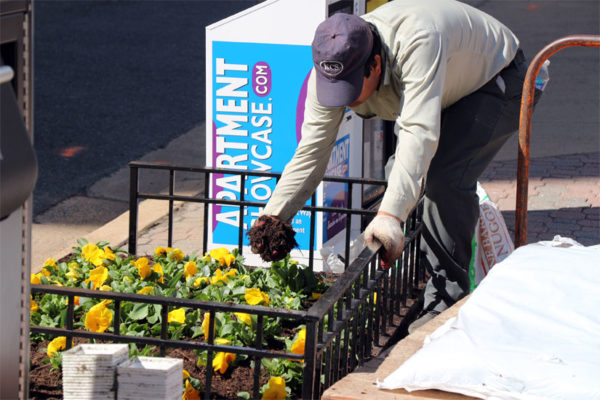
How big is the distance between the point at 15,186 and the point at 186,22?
12.1m

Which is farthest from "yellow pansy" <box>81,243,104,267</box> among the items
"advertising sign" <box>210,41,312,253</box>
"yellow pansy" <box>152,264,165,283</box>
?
"advertising sign" <box>210,41,312,253</box>

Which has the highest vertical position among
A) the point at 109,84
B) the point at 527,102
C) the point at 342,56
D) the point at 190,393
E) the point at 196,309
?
the point at 342,56

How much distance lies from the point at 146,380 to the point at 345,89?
1.22m

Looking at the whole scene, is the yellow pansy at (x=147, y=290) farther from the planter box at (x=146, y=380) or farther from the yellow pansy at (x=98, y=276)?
the planter box at (x=146, y=380)

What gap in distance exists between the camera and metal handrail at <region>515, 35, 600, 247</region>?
321 cm

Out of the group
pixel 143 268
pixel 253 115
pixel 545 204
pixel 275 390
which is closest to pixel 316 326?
pixel 275 390

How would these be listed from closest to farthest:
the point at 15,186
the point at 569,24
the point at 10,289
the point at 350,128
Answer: the point at 15,186 < the point at 10,289 < the point at 350,128 < the point at 569,24

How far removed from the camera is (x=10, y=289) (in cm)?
179

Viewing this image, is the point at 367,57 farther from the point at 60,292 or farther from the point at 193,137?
the point at 193,137

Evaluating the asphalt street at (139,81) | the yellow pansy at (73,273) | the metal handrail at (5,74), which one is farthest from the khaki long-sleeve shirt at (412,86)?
the asphalt street at (139,81)

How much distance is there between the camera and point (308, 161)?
3.24m

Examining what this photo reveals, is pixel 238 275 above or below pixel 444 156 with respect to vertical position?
below

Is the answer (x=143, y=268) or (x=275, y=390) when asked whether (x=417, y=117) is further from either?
(x=143, y=268)

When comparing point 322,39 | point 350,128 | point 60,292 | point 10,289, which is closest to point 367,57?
point 322,39
